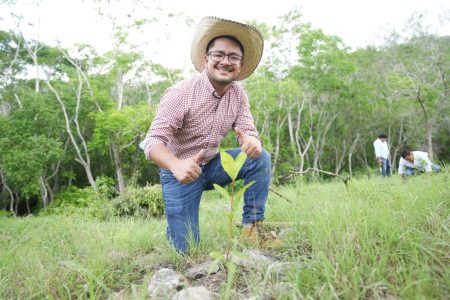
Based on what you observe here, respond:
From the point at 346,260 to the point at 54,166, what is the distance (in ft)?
80.7

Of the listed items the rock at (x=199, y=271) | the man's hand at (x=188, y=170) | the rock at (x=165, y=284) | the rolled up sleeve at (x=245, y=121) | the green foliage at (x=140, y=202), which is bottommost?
the green foliage at (x=140, y=202)

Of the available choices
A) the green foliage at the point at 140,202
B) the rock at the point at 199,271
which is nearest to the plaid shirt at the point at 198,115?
the rock at the point at 199,271

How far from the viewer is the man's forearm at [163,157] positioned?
1918 mm

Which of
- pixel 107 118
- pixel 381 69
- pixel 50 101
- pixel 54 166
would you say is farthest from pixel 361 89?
pixel 54 166

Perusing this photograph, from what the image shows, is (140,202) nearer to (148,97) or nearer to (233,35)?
(233,35)

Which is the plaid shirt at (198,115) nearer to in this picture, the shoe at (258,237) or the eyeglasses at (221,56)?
the eyeglasses at (221,56)

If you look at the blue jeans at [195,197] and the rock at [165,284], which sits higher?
the blue jeans at [195,197]

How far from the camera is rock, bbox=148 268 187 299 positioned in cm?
151

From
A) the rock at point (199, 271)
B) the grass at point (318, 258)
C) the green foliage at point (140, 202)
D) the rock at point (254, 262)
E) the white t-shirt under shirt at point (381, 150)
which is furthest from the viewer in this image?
the white t-shirt under shirt at point (381, 150)

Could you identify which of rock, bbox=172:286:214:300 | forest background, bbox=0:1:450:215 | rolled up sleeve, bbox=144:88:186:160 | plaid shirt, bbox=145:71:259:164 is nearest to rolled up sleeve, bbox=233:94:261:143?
plaid shirt, bbox=145:71:259:164

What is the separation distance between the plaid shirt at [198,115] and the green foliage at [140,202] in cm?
641

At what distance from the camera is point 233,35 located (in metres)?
2.48

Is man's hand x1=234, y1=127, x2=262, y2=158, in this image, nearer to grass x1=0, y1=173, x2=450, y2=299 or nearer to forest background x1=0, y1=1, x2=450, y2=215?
grass x1=0, y1=173, x2=450, y2=299

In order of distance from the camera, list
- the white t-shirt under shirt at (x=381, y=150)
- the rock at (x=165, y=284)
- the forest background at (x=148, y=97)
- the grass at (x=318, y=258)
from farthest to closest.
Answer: the forest background at (x=148, y=97)
the white t-shirt under shirt at (x=381, y=150)
the rock at (x=165, y=284)
the grass at (x=318, y=258)
